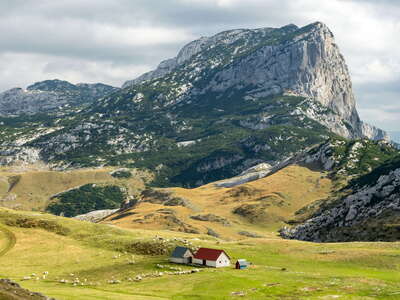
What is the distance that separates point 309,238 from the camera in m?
194

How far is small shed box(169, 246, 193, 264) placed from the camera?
95625mm

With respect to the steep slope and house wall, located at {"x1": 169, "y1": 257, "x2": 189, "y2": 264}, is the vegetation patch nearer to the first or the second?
house wall, located at {"x1": 169, "y1": 257, "x2": 189, "y2": 264}

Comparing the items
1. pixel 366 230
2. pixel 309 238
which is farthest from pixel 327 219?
pixel 366 230

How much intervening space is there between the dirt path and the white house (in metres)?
46.7

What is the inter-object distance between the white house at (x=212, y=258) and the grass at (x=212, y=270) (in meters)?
3.12

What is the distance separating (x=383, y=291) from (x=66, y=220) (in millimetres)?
95832

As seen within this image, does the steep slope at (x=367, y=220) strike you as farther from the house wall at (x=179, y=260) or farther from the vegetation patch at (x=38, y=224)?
the vegetation patch at (x=38, y=224)

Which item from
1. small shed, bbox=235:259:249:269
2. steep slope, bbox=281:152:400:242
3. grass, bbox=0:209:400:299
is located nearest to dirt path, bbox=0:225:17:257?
grass, bbox=0:209:400:299

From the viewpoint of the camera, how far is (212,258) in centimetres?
9225

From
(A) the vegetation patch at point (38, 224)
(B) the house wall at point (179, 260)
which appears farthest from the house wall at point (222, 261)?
(A) the vegetation patch at point (38, 224)

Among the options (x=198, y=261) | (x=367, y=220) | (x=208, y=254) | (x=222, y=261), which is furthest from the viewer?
(x=367, y=220)

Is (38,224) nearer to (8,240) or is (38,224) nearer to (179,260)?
(8,240)

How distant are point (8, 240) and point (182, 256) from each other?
49.8 meters

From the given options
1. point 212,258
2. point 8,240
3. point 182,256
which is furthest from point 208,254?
point 8,240
